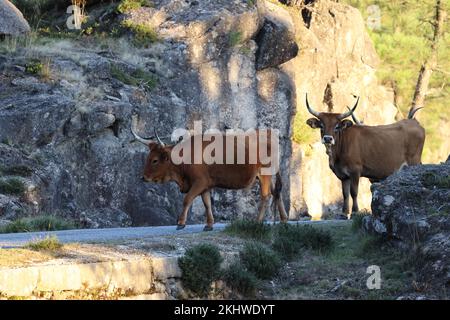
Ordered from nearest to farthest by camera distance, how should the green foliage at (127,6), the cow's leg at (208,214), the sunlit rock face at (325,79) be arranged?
the cow's leg at (208,214) < the green foliage at (127,6) < the sunlit rock face at (325,79)

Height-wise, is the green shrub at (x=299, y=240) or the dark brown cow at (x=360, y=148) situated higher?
the dark brown cow at (x=360, y=148)

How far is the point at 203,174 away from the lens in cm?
1656

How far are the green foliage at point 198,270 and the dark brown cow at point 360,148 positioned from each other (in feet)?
26.2

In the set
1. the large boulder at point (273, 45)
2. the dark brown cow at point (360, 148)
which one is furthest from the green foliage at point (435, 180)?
the large boulder at point (273, 45)

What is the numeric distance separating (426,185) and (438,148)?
36123 millimetres

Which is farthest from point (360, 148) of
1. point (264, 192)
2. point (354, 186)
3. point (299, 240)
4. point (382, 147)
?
point (299, 240)

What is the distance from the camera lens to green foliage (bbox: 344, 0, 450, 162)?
1729 inches

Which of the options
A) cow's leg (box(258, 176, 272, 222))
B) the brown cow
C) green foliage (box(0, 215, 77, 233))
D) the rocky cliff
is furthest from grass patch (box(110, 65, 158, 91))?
cow's leg (box(258, 176, 272, 222))

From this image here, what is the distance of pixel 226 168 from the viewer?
16.6 metres

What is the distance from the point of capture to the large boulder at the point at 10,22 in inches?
1057

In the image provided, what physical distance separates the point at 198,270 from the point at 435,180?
437cm

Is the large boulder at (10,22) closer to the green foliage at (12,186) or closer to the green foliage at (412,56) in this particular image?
the green foliage at (12,186)

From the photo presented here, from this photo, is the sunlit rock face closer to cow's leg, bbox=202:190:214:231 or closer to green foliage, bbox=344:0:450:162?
green foliage, bbox=344:0:450:162

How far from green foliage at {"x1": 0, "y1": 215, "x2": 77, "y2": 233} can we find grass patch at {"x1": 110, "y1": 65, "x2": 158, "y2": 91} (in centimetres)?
816
